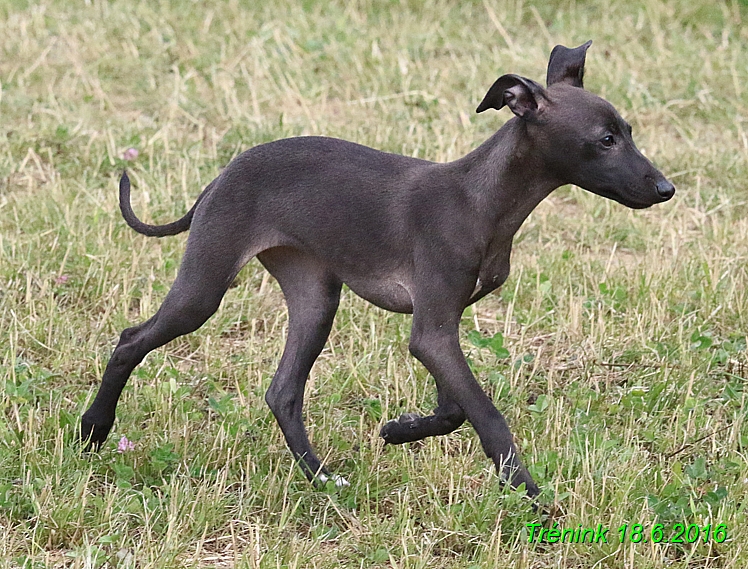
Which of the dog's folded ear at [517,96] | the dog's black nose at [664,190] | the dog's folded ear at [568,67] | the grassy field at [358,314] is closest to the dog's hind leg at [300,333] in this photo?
the grassy field at [358,314]

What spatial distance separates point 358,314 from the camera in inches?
233

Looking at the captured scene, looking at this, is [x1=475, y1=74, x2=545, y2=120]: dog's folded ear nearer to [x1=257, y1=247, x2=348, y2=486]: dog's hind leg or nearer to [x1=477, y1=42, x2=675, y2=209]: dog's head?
[x1=477, y1=42, x2=675, y2=209]: dog's head

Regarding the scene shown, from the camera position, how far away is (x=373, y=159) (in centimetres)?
429

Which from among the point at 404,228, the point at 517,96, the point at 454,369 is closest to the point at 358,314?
the point at 404,228

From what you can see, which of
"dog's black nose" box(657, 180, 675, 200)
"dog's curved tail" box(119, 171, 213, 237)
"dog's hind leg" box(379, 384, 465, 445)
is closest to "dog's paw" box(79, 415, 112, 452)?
"dog's curved tail" box(119, 171, 213, 237)

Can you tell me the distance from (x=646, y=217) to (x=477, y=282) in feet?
11.0

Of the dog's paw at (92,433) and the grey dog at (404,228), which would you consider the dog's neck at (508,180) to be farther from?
the dog's paw at (92,433)

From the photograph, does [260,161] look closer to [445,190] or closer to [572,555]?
[445,190]

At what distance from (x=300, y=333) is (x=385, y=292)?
48cm

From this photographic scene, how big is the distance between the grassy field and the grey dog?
Answer: 261mm

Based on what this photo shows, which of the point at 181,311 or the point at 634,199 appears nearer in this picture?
the point at 634,199

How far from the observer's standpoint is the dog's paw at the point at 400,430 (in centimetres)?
441

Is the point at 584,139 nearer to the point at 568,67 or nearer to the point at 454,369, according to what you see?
the point at 568,67

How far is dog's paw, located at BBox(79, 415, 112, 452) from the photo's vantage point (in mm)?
4578
